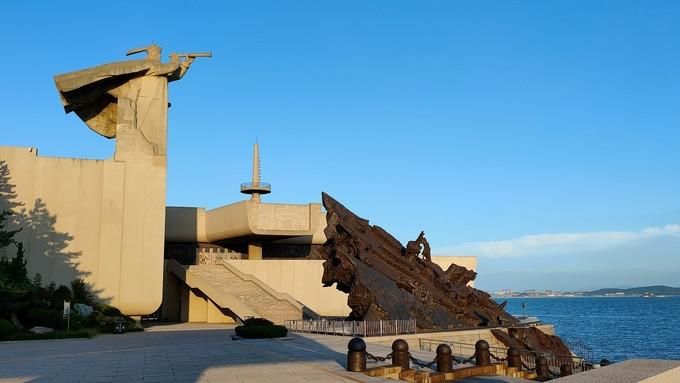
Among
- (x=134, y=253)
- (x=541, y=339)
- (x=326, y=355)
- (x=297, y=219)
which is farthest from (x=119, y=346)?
(x=297, y=219)

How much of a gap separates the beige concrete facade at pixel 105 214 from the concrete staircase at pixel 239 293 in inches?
164

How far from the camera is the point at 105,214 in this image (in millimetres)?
34688

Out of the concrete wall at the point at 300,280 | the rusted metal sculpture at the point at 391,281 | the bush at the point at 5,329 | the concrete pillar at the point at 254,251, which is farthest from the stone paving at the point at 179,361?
the concrete pillar at the point at 254,251

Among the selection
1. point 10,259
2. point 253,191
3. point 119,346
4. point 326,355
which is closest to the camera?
point 326,355

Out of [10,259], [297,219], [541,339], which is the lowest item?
[541,339]

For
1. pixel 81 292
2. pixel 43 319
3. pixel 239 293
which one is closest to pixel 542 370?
pixel 43 319

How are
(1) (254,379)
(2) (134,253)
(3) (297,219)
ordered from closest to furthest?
1. (1) (254,379)
2. (2) (134,253)
3. (3) (297,219)

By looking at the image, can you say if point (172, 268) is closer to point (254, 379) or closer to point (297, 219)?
point (297, 219)

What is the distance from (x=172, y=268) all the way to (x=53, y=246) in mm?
10663

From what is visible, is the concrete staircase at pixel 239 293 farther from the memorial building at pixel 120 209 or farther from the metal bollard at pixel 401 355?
the metal bollard at pixel 401 355

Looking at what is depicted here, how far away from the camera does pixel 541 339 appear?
29062 millimetres

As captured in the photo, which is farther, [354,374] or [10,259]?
[10,259]

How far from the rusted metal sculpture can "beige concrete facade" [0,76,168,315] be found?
1355 cm

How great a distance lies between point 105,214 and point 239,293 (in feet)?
33.1
